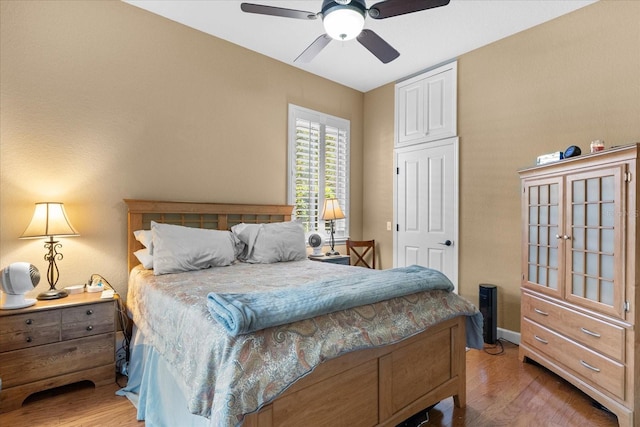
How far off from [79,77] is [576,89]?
13.6 ft

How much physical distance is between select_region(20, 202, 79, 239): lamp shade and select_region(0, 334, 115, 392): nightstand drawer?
2.45 ft

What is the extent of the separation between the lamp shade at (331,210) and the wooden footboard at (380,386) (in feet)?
7.15

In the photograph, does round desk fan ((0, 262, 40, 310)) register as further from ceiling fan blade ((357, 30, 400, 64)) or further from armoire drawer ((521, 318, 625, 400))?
armoire drawer ((521, 318, 625, 400))

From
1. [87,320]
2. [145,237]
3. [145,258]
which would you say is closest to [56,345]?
[87,320]

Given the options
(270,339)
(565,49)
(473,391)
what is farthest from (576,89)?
(270,339)

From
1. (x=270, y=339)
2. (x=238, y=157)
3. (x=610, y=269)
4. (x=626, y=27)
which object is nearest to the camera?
(x=270, y=339)

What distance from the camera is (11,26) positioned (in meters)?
2.42

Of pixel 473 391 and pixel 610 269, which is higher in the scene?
pixel 610 269

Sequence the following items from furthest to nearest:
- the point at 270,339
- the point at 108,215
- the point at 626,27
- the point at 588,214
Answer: the point at 108,215, the point at 626,27, the point at 588,214, the point at 270,339

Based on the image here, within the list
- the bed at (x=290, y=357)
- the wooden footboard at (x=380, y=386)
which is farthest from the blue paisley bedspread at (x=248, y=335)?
the wooden footboard at (x=380, y=386)

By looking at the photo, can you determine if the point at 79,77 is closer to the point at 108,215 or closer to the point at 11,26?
the point at 11,26

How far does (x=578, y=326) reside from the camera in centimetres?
233

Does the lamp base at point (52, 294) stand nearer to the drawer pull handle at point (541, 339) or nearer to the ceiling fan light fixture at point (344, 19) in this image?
the ceiling fan light fixture at point (344, 19)

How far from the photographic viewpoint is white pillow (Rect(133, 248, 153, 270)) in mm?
2682
